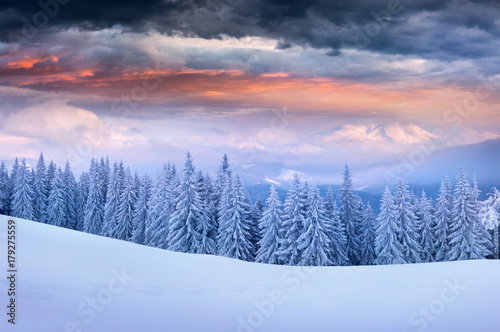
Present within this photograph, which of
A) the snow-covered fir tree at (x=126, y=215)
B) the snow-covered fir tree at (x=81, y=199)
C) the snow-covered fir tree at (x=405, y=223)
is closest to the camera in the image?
the snow-covered fir tree at (x=405, y=223)

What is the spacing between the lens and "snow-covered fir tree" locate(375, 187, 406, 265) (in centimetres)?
4094

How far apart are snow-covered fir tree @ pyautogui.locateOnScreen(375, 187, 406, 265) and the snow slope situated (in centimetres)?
2564

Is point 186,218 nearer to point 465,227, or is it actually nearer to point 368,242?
point 368,242

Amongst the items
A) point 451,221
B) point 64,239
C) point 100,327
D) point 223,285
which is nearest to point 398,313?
point 223,285

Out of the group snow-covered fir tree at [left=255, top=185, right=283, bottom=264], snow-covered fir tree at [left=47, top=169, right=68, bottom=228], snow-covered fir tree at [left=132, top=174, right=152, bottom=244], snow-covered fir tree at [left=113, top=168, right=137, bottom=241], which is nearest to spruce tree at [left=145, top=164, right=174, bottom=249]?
snow-covered fir tree at [left=132, top=174, right=152, bottom=244]

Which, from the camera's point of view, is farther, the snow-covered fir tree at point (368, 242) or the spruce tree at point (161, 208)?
the spruce tree at point (161, 208)

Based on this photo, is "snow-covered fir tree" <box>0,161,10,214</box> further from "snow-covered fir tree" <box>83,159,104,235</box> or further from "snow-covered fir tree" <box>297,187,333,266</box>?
"snow-covered fir tree" <box>297,187,333,266</box>

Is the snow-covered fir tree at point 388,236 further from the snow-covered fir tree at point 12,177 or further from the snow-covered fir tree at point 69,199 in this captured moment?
the snow-covered fir tree at point 12,177

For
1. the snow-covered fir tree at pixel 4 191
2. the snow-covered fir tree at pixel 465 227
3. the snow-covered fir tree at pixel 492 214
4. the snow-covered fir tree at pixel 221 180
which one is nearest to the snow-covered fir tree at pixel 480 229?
the snow-covered fir tree at pixel 465 227

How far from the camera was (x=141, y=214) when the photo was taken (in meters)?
56.0

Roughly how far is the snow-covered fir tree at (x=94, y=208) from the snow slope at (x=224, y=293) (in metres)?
49.5

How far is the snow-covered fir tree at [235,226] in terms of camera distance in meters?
40.7

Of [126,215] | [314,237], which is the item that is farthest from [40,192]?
[314,237]

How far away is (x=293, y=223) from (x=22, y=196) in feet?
139
